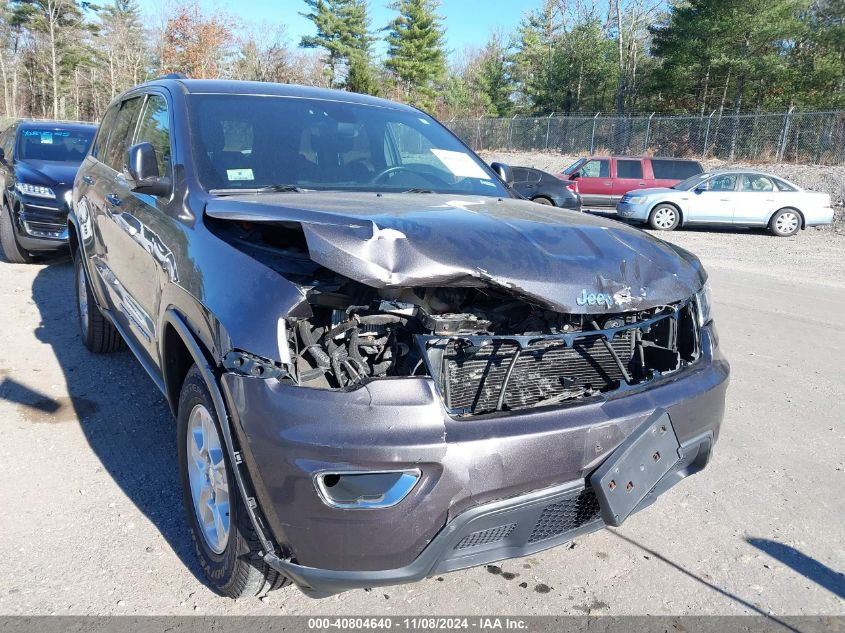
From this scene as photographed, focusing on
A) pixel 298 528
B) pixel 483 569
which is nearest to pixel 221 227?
pixel 298 528

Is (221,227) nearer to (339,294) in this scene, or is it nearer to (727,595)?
(339,294)

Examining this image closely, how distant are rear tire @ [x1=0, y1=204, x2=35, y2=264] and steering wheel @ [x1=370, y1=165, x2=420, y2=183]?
20.9 feet

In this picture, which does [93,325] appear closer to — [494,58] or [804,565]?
[804,565]

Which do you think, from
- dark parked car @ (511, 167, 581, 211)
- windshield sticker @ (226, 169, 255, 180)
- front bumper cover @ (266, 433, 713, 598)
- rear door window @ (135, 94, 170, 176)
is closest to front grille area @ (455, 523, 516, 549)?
front bumper cover @ (266, 433, 713, 598)

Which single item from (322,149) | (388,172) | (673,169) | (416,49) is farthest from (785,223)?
(416,49)

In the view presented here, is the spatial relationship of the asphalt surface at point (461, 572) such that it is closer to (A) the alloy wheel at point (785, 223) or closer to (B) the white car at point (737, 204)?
(B) the white car at point (737, 204)

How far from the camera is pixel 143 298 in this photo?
326 centimetres

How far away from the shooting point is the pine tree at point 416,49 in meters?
48.6

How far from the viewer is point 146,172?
308cm

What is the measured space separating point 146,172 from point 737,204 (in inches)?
622

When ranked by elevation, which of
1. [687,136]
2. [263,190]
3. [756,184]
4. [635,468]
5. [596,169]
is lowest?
[635,468]

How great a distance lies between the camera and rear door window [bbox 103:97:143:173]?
424 cm

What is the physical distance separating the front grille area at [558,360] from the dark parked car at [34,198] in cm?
692

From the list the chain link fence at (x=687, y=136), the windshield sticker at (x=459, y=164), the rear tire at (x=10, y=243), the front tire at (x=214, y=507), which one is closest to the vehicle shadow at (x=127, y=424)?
the front tire at (x=214, y=507)
